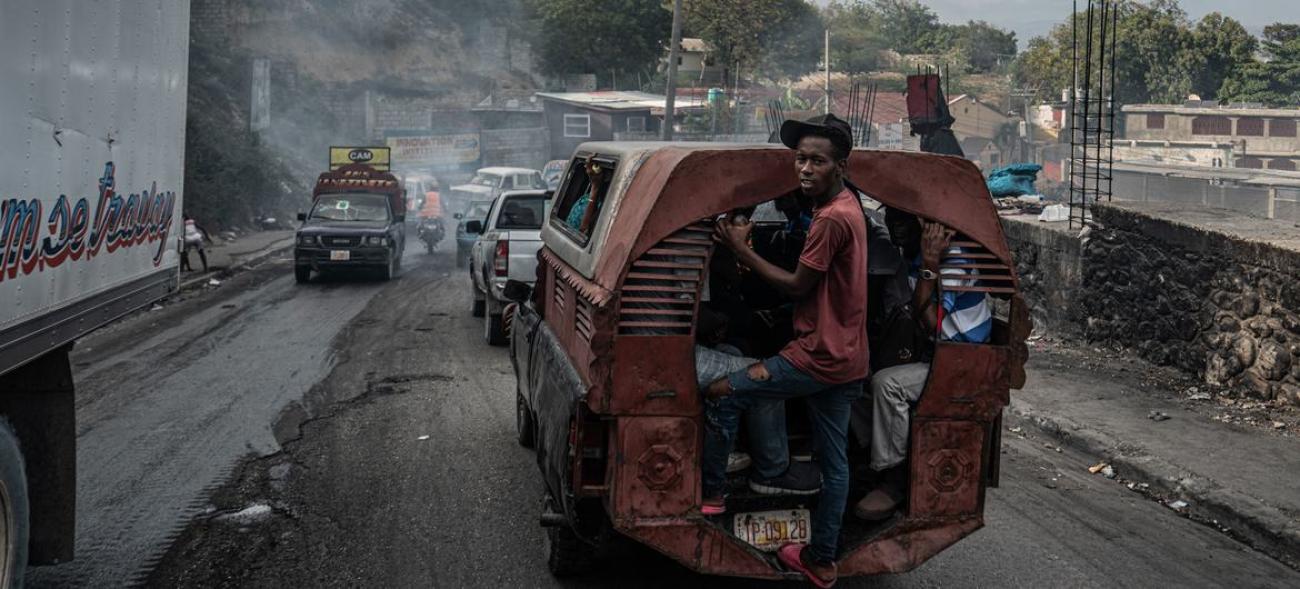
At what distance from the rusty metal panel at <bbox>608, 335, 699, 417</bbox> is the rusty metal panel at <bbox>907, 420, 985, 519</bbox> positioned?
101cm

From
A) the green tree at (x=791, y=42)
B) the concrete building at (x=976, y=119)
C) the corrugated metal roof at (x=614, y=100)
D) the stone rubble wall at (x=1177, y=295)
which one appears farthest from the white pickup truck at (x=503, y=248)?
the green tree at (x=791, y=42)

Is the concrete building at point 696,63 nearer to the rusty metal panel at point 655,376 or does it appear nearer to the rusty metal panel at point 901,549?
the rusty metal panel at point 901,549

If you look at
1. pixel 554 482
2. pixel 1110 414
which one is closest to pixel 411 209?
pixel 1110 414

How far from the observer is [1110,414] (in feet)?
28.8

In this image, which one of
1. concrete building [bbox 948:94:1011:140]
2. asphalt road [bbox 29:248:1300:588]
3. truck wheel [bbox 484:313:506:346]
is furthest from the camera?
concrete building [bbox 948:94:1011:140]

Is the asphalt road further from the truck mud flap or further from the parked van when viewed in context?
the parked van

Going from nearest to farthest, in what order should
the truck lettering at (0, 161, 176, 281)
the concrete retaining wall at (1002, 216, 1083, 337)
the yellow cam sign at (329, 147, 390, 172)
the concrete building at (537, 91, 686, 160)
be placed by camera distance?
the truck lettering at (0, 161, 176, 281) → the concrete retaining wall at (1002, 216, 1083, 337) → the yellow cam sign at (329, 147, 390, 172) → the concrete building at (537, 91, 686, 160)

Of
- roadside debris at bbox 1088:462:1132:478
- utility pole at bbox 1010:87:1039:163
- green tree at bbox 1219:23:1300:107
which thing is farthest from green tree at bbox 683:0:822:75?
roadside debris at bbox 1088:462:1132:478

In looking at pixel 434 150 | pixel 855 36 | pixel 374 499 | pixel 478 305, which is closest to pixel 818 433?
pixel 374 499

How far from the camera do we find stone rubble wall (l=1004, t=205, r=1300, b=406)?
852cm

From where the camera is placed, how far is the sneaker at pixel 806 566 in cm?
442

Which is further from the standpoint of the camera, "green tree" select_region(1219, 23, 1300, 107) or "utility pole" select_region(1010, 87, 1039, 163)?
"green tree" select_region(1219, 23, 1300, 107)

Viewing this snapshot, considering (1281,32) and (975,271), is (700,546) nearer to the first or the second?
(975,271)

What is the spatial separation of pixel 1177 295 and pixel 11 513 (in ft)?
31.2
